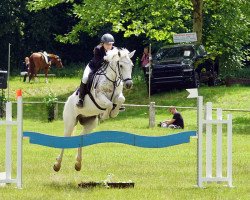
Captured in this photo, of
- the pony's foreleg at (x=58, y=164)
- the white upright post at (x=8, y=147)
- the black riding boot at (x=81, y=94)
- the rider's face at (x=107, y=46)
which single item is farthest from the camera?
the black riding boot at (x=81, y=94)

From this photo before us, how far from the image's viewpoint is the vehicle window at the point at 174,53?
3981 centimetres

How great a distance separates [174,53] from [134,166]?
67.7 feet

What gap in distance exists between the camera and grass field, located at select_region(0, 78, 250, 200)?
14789 millimetres

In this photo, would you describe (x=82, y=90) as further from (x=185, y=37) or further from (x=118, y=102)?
(x=185, y=37)

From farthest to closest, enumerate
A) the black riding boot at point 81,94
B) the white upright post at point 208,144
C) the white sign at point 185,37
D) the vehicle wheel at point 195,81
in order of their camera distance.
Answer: the vehicle wheel at point 195,81 < the white sign at point 185,37 < the black riding boot at point 81,94 < the white upright post at point 208,144

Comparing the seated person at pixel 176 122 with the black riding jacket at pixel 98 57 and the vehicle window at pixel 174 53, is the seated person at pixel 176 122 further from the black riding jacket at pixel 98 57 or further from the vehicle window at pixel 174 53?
the black riding jacket at pixel 98 57

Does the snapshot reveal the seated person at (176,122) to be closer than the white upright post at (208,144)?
No

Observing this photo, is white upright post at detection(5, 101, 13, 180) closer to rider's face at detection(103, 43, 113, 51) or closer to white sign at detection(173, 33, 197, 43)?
rider's face at detection(103, 43, 113, 51)

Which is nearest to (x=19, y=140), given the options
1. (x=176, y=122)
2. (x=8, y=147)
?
(x=8, y=147)

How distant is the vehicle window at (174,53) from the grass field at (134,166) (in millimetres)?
2222

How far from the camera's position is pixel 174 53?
132 feet

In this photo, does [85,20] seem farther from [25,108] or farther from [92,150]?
[92,150]

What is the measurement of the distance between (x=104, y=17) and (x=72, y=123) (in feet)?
70.1

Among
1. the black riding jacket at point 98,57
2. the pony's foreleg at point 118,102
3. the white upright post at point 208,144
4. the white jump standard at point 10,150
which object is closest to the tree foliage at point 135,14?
the black riding jacket at point 98,57
